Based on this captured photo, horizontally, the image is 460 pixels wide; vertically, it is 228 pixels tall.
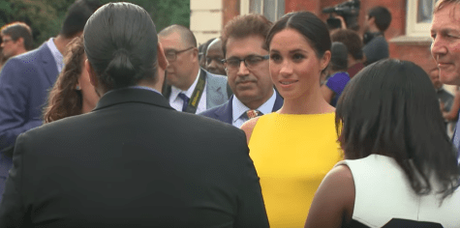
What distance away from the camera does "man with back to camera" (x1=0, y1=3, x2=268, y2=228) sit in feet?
7.23

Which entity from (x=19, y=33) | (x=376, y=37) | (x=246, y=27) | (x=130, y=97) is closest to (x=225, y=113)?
(x=246, y=27)

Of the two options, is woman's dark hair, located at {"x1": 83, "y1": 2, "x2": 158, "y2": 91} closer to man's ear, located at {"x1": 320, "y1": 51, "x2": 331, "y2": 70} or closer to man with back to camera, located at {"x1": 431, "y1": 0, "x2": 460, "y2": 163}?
man with back to camera, located at {"x1": 431, "y1": 0, "x2": 460, "y2": 163}

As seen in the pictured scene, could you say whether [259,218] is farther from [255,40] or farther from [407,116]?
[255,40]

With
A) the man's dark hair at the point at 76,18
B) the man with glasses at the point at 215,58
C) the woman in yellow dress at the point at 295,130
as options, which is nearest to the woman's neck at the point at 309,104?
the woman in yellow dress at the point at 295,130

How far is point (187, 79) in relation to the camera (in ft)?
19.6

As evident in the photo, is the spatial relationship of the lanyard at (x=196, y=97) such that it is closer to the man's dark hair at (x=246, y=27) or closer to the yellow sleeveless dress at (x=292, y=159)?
the man's dark hair at (x=246, y=27)

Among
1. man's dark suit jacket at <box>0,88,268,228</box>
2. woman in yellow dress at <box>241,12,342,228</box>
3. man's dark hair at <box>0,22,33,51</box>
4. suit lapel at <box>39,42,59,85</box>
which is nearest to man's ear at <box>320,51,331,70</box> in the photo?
woman in yellow dress at <box>241,12,342,228</box>

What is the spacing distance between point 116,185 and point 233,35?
2382 millimetres

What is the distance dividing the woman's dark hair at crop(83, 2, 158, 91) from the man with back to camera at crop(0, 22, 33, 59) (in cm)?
724

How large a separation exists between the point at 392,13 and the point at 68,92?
34.7 feet

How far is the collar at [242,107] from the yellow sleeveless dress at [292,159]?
780 millimetres

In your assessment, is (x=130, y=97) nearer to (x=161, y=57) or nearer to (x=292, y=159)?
(x=161, y=57)

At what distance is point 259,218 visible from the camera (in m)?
2.38

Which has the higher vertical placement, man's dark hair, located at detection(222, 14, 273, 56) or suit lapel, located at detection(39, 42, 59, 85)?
man's dark hair, located at detection(222, 14, 273, 56)
